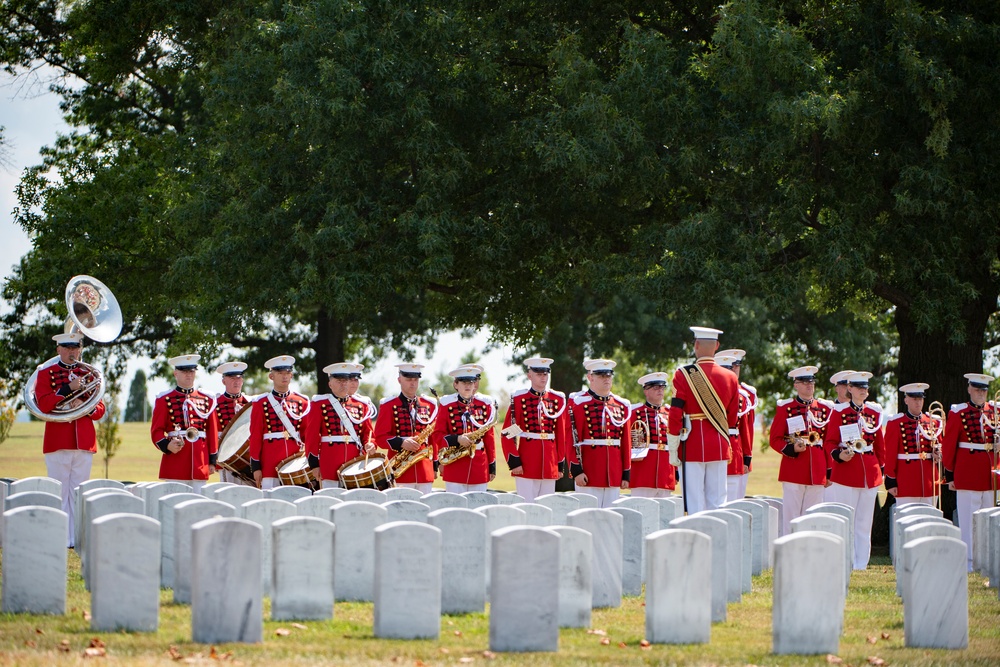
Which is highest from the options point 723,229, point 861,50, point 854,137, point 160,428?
point 861,50

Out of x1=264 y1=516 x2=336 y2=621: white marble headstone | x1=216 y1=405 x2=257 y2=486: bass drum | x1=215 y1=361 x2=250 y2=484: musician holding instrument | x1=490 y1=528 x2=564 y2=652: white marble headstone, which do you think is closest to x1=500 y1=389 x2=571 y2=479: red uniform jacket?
x1=216 y1=405 x2=257 y2=486: bass drum

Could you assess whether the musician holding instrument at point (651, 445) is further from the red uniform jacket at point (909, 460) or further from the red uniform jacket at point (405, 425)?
the red uniform jacket at point (909, 460)

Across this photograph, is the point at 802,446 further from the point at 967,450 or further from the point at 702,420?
the point at 702,420

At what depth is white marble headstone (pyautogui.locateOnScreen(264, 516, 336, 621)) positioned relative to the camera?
848 centimetres

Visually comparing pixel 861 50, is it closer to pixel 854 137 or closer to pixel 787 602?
pixel 854 137

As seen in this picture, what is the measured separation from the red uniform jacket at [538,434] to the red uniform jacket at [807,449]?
2.71 metres

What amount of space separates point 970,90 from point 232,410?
9.52 meters

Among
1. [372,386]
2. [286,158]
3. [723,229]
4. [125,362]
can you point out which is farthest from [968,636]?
[372,386]

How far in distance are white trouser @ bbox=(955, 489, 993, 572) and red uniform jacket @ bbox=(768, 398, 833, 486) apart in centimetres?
156

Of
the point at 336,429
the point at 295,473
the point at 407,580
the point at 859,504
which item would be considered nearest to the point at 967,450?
the point at 859,504

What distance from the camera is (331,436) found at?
1415 centimetres

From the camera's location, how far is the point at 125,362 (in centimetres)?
2914

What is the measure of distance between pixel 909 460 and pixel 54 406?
963 cm

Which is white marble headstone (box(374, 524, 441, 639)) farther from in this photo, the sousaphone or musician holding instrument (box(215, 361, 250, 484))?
musician holding instrument (box(215, 361, 250, 484))
